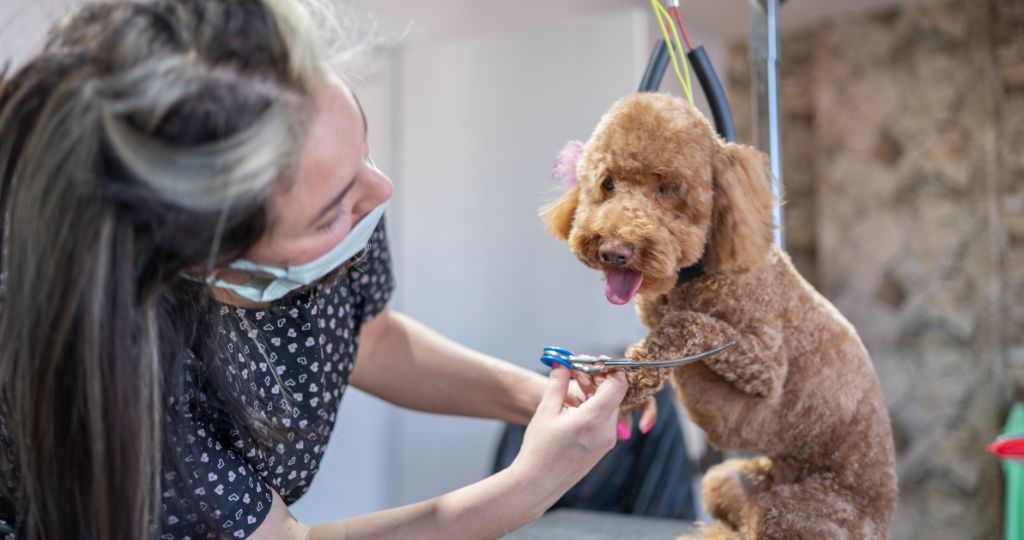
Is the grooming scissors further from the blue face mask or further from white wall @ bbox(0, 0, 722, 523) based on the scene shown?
white wall @ bbox(0, 0, 722, 523)

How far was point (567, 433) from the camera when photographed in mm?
651

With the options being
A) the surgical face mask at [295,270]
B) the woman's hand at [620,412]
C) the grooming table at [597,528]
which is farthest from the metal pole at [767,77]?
the grooming table at [597,528]

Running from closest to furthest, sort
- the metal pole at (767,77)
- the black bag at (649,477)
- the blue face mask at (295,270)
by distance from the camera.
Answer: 1. the blue face mask at (295,270)
2. the metal pole at (767,77)
3. the black bag at (649,477)

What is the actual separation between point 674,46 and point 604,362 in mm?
287

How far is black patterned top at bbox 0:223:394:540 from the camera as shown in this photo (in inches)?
26.3

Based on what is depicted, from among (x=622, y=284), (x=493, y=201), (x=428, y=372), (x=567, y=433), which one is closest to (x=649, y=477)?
(x=428, y=372)

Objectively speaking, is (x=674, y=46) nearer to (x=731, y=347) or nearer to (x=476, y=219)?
(x=731, y=347)

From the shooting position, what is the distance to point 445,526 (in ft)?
2.26

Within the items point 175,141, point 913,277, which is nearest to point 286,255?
point 175,141

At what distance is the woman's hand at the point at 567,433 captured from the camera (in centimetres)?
63

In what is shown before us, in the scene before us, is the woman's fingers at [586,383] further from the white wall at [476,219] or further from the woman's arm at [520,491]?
the white wall at [476,219]

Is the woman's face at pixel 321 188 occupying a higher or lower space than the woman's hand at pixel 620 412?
higher

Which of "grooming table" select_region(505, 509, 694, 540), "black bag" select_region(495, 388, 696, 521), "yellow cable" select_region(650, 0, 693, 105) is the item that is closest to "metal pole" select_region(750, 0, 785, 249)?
"yellow cable" select_region(650, 0, 693, 105)

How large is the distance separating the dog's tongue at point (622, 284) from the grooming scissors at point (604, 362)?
53 mm
